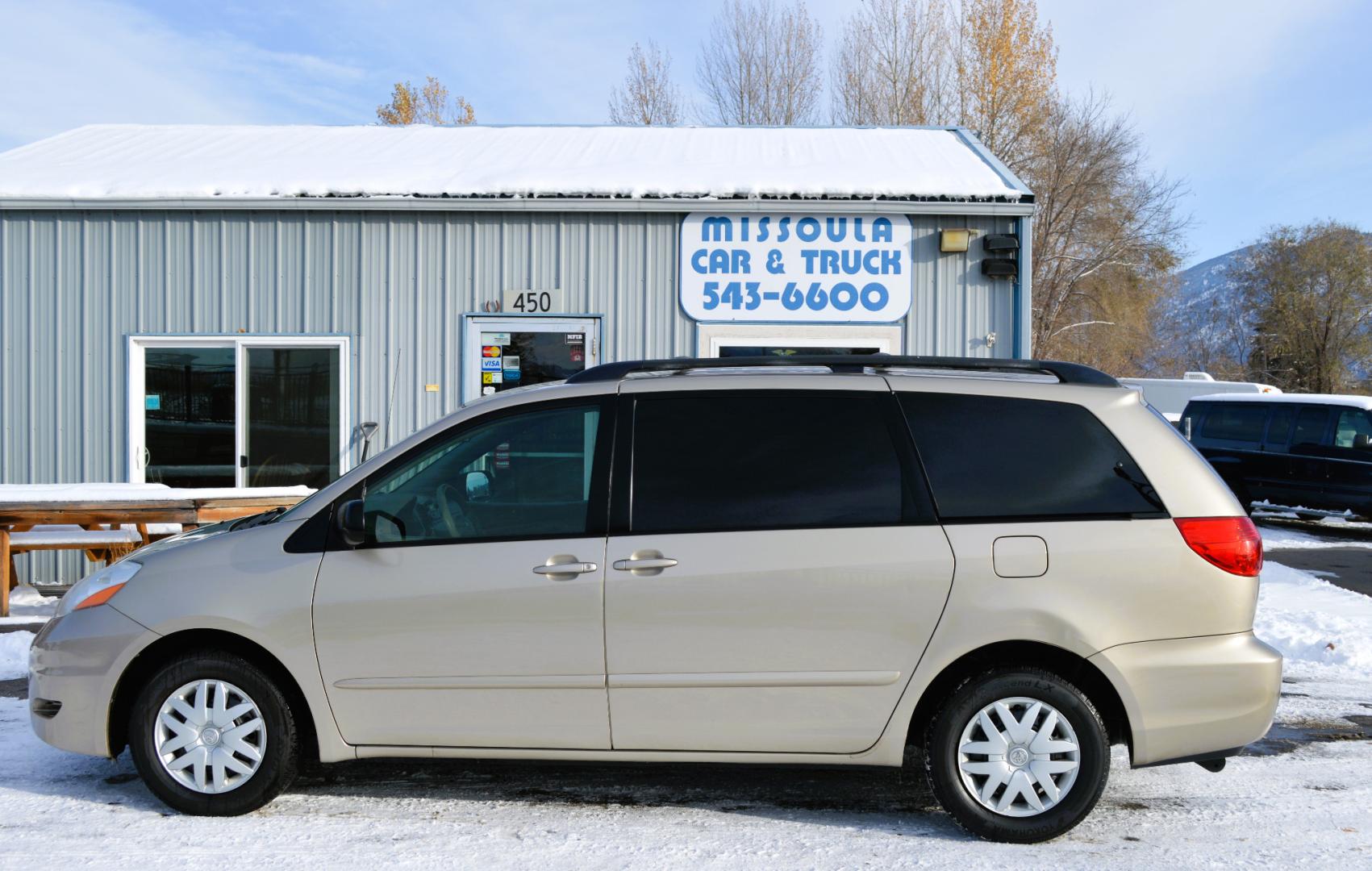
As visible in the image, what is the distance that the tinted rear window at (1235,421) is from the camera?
14.9 meters

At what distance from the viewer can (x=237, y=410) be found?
9.31 meters

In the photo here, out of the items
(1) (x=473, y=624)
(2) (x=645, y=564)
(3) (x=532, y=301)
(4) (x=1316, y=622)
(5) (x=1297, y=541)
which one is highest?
(3) (x=532, y=301)

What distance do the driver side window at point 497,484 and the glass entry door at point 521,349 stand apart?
201 inches

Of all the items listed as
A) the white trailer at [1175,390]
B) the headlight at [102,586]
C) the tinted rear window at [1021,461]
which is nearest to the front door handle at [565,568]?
the tinted rear window at [1021,461]

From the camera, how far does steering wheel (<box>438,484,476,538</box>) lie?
3.94 meters

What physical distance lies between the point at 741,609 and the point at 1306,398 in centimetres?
1368

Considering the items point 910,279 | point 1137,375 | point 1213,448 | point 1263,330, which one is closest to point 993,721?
point 910,279

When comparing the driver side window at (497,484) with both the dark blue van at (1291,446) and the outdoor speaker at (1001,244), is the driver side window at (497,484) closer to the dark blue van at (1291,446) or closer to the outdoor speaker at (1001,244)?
the outdoor speaker at (1001,244)

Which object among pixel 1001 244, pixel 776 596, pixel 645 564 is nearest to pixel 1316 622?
pixel 1001 244

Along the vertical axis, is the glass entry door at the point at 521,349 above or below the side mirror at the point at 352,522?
above

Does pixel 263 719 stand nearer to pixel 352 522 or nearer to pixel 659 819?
pixel 352 522

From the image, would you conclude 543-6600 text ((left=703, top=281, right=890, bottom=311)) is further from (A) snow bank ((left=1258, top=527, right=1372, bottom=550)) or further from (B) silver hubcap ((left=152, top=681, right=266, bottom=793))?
(A) snow bank ((left=1258, top=527, right=1372, bottom=550))

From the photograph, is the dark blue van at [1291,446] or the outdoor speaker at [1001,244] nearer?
the outdoor speaker at [1001,244]

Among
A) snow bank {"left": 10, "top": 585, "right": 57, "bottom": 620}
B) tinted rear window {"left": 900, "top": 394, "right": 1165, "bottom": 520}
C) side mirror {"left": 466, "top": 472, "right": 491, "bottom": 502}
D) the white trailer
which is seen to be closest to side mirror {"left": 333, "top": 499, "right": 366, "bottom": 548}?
side mirror {"left": 466, "top": 472, "right": 491, "bottom": 502}
